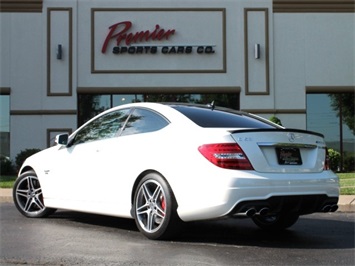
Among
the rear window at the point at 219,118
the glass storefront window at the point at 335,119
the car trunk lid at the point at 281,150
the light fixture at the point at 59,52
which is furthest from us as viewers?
the glass storefront window at the point at 335,119

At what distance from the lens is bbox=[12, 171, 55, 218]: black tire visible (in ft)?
23.1

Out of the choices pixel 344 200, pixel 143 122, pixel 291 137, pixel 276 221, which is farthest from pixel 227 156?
pixel 344 200

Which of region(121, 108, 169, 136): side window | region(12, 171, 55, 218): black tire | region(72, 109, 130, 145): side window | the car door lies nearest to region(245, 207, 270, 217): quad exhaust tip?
region(121, 108, 169, 136): side window

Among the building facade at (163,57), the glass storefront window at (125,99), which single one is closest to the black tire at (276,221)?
the building facade at (163,57)

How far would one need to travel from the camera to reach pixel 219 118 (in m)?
5.66

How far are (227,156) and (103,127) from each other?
6.84 feet

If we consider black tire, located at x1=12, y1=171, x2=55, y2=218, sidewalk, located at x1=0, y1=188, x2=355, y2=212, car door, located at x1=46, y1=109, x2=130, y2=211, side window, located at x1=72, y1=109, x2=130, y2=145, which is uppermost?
side window, located at x1=72, y1=109, x2=130, y2=145

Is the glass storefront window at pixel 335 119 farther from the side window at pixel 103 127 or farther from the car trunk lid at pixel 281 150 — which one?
the car trunk lid at pixel 281 150

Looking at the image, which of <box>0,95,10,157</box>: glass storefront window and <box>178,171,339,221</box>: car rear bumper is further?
<box>0,95,10,157</box>: glass storefront window

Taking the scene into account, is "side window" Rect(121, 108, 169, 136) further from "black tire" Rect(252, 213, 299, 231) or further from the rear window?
"black tire" Rect(252, 213, 299, 231)

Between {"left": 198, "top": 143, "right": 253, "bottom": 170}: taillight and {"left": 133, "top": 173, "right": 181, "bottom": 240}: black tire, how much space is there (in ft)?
1.96

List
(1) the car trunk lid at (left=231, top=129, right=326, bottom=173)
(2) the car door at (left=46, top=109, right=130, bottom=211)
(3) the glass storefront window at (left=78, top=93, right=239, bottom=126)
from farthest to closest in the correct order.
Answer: (3) the glass storefront window at (left=78, top=93, right=239, bottom=126), (2) the car door at (left=46, top=109, right=130, bottom=211), (1) the car trunk lid at (left=231, top=129, right=326, bottom=173)

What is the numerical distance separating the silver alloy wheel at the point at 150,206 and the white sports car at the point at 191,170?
0.03ft

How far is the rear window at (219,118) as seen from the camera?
215 inches
